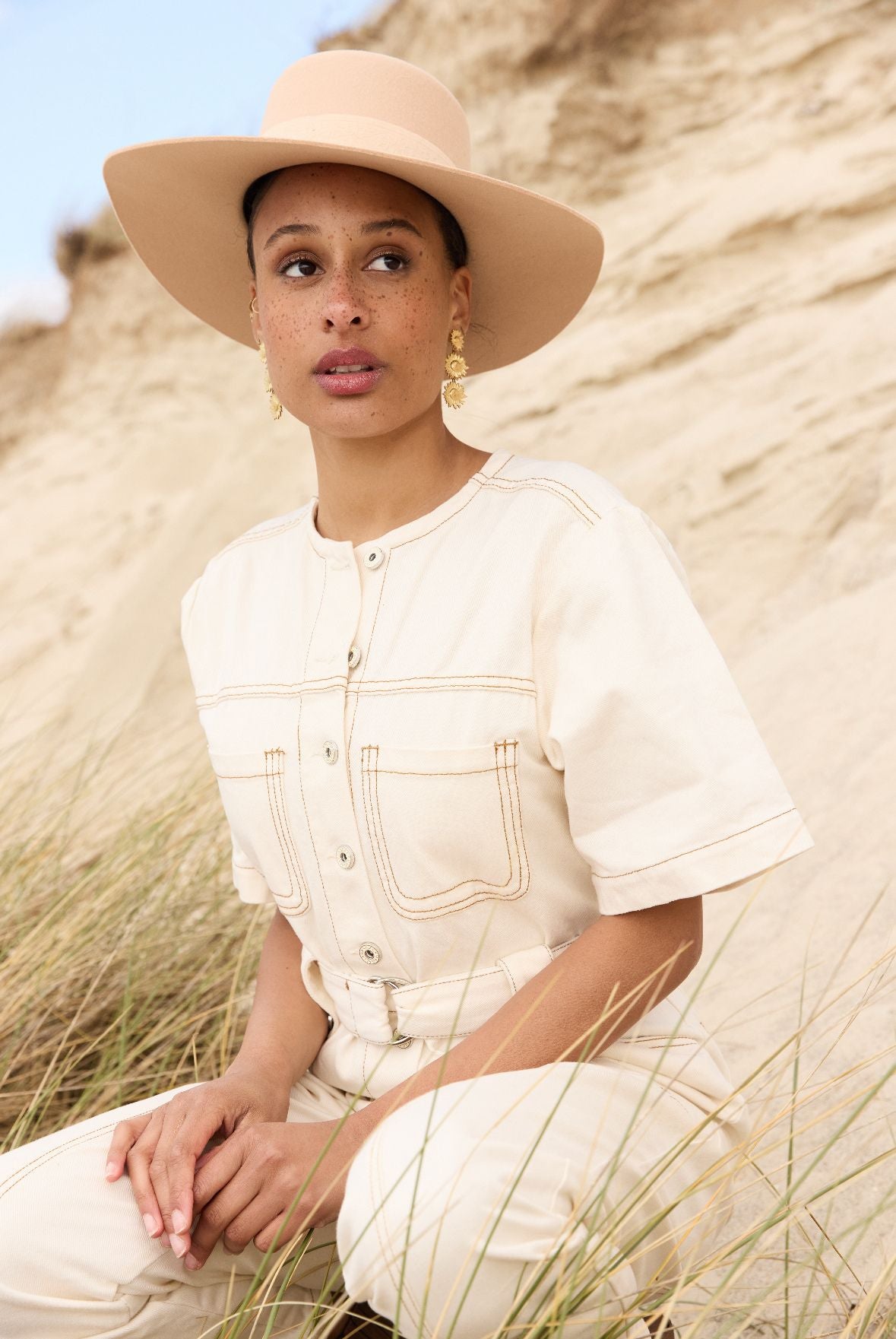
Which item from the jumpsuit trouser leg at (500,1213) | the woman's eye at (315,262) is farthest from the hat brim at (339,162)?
the jumpsuit trouser leg at (500,1213)

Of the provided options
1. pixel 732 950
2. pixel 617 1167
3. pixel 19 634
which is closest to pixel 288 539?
pixel 617 1167

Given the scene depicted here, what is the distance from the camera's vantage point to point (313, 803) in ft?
5.79

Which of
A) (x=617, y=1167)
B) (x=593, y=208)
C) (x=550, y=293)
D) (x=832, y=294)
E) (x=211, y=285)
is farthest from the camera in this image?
(x=593, y=208)

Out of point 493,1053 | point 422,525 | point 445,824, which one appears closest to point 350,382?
point 422,525

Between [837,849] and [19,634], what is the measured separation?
552 cm

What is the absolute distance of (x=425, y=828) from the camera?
5.53 ft

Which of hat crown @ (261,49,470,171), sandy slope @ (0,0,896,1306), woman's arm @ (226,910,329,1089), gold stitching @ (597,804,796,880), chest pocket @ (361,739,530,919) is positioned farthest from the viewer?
sandy slope @ (0,0,896,1306)

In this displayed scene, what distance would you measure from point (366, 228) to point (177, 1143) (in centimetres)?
123

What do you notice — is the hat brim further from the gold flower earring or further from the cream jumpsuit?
the cream jumpsuit

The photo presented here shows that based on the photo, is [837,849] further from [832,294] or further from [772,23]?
[772,23]

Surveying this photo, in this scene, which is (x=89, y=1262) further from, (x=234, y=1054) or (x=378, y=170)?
(x=378, y=170)

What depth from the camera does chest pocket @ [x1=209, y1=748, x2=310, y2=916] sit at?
6.01ft

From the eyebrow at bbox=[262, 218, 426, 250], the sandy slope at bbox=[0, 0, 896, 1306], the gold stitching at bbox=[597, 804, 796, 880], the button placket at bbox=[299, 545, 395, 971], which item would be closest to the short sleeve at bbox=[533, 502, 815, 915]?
the gold stitching at bbox=[597, 804, 796, 880]

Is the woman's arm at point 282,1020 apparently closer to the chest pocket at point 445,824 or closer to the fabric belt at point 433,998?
the fabric belt at point 433,998
